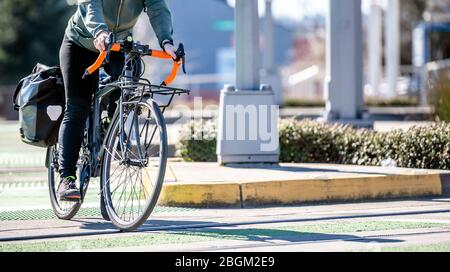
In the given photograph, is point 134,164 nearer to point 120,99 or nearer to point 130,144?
point 130,144

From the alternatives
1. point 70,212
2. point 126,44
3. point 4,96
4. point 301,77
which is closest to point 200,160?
point 70,212

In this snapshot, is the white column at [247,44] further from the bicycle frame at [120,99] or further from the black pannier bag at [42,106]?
the bicycle frame at [120,99]

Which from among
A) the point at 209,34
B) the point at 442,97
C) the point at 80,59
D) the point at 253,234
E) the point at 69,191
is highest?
the point at 209,34

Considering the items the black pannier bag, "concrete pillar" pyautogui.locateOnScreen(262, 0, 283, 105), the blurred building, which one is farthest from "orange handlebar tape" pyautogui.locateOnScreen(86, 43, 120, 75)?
the blurred building

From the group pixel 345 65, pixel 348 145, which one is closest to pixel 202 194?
pixel 348 145

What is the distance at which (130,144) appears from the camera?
6.38m

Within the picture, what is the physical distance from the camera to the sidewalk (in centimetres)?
801

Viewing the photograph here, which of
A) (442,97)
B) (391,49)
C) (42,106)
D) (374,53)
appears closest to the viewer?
(42,106)

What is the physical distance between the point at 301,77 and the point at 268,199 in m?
26.9

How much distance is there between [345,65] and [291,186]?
15.7ft

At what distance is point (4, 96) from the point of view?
29.2 meters

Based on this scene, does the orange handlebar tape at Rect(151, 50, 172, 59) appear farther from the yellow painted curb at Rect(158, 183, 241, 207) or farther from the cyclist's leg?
the yellow painted curb at Rect(158, 183, 241, 207)

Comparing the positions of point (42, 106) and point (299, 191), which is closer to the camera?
point (42, 106)
